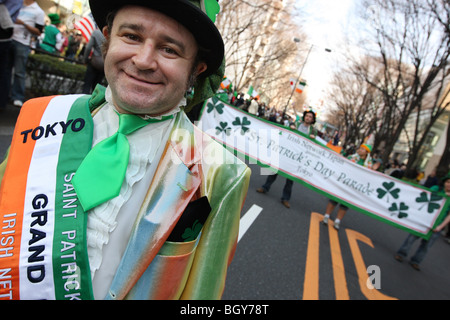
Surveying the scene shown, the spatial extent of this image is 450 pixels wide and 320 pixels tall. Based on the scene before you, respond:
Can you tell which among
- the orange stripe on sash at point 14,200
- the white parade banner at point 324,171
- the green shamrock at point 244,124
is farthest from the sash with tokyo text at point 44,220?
the green shamrock at point 244,124

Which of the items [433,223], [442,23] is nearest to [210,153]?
[433,223]

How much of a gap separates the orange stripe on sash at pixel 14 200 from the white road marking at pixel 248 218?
10.0 ft

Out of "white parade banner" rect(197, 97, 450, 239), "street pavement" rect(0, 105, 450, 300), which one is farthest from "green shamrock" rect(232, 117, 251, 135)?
"street pavement" rect(0, 105, 450, 300)

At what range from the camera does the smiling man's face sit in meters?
0.91

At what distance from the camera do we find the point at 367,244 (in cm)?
530

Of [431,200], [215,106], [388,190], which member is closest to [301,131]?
[215,106]

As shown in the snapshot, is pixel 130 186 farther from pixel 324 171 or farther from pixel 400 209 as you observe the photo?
pixel 400 209

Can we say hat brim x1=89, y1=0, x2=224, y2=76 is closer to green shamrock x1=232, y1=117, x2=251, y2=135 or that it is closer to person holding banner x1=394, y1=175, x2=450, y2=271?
green shamrock x1=232, y1=117, x2=251, y2=135

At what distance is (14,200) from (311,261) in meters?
3.62

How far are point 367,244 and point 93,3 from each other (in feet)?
18.8

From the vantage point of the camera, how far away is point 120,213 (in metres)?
0.90

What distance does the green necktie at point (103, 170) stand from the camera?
873mm

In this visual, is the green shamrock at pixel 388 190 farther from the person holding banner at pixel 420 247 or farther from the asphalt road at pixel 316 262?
the asphalt road at pixel 316 262

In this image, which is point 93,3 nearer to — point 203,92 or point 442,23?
point 203,92
